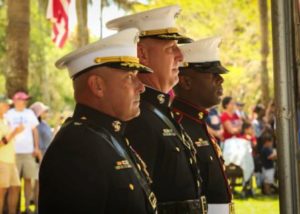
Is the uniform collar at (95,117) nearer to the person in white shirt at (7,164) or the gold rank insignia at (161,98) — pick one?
the gold rank insignia at (161,98)

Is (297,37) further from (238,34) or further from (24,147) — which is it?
(238,34)

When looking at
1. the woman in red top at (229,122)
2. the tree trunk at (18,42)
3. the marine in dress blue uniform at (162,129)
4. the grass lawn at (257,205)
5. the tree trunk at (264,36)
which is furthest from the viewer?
the tree trunk at (264,36)

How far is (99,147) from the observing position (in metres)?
3.09

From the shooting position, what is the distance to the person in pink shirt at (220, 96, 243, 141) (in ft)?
39.1

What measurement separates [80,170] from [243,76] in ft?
85.8

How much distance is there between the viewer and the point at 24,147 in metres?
9.58

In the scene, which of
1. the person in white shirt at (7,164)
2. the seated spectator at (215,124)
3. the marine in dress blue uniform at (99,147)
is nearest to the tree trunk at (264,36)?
the seated spectator at (215,124)

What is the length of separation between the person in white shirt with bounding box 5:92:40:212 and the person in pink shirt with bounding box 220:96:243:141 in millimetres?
3199

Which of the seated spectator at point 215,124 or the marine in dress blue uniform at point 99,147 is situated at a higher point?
the marine in dress blue uniform at point 99,147

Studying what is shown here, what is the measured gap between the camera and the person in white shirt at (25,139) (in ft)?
30.6

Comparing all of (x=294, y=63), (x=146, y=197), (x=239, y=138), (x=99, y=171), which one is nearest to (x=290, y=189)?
(x=294, y=63)

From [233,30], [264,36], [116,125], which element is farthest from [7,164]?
Result: [233,30]

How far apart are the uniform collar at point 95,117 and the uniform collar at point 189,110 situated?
1.26 metres

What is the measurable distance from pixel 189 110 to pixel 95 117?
4.37 ft
